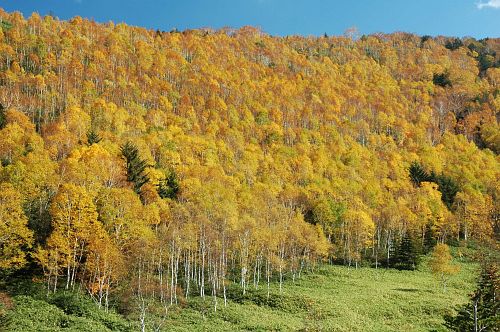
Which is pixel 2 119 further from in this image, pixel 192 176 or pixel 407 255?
pixel 407 255

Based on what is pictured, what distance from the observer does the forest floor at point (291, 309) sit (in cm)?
4675

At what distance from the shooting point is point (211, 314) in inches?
2147

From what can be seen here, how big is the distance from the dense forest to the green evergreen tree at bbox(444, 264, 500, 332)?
93.4ft

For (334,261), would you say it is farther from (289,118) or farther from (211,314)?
(289,118)

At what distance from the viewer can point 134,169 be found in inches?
3477

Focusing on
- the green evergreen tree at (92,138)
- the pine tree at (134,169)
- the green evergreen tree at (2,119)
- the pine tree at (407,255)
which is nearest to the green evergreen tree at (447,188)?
the pine tree at (407,255)

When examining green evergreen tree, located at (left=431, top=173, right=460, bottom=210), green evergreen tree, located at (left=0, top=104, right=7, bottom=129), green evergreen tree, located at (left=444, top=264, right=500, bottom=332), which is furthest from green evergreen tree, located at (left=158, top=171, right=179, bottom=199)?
green evergreen tree, located at (left=431, top=173, right=460, bottom=210)

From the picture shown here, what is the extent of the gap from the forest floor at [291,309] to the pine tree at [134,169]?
3166 cm

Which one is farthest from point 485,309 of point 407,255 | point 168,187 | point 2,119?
point 2,119

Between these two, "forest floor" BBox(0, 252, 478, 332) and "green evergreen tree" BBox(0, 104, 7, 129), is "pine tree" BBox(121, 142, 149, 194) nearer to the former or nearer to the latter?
"green evergreen tree" BBox(0, 104, 7, 129)

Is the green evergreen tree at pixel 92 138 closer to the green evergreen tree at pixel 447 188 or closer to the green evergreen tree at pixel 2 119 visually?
the green evergreen tree at pixel 2 119

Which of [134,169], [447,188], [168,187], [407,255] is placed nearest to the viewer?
[134,169]

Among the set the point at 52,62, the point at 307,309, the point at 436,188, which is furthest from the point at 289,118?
the point at 307,309

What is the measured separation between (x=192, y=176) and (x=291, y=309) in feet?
158
